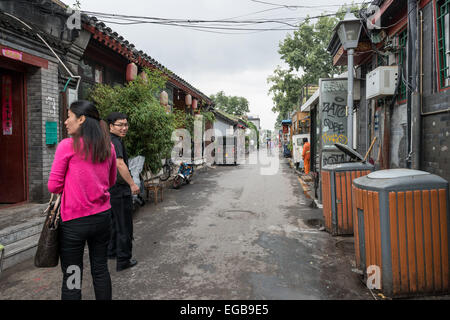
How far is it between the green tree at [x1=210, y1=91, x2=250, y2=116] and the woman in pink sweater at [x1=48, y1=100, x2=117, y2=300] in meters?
66.6

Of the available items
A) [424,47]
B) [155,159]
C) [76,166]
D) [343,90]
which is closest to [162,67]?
[155,159]

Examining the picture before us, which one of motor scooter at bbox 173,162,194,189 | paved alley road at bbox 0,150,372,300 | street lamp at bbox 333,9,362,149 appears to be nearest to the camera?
paved alley road at bbox 0,150,372,300

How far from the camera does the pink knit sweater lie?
92.7 inches

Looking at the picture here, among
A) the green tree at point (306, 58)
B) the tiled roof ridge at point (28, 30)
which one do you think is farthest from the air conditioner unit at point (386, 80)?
the green tree at point (306, 58)

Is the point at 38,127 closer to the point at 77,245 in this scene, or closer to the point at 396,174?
the point at 77,245

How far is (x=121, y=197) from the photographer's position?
3893 millimetres

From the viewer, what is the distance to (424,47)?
16.7ft

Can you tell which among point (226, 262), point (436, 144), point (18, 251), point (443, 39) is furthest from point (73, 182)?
point (443, 39)

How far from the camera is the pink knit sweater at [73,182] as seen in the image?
2354 mm

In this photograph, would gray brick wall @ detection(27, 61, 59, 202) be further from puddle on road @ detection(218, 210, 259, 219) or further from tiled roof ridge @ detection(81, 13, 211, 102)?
puddle on road @ detection(218, 210, 259, 219)

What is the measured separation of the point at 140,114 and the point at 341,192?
16.0ft

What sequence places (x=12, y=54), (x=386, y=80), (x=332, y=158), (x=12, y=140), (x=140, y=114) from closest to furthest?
(x=12, y=54), (x=12, y=140), (x=386, y=80), (x=140, y=114), (x=332, y=158)

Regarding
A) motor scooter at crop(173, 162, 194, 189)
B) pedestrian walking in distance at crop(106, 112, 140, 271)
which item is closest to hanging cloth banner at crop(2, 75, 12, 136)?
pedestrian walking in distance at crop(106, 112, 140, 271)

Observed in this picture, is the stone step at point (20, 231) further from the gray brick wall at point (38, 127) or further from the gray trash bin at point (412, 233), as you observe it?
the gray trash bin at point (412, 233)
